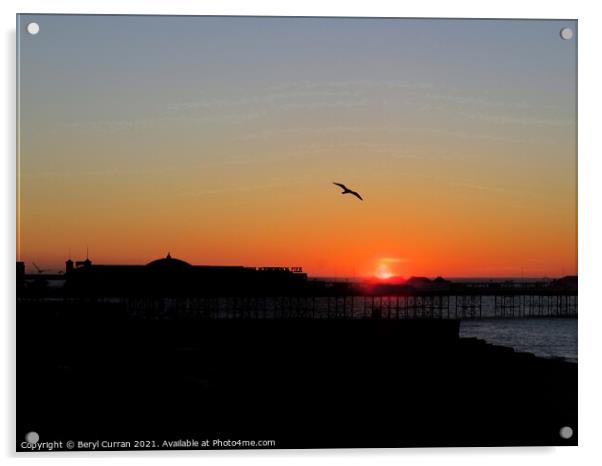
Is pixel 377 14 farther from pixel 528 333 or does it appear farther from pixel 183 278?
pixel 528 333

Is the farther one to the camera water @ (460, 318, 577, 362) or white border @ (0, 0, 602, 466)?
water @ (460, 318, 577, 362)

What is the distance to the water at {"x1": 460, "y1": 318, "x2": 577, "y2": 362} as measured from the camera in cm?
3528

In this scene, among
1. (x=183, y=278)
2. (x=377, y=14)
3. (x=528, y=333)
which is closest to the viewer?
(x=377, y=14)

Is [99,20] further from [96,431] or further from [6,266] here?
[96,431]

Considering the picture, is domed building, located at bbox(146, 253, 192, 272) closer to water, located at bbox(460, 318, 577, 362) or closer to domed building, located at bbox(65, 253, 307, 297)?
domed building, located at bbox(65, 253, 307, 297)

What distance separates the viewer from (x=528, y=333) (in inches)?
1640

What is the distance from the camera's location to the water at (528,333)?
35281 millimetres

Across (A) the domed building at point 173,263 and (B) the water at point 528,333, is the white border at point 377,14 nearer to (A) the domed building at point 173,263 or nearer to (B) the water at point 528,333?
(A) the domed building at point 173,263

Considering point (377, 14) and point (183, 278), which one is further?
point (183, 278)

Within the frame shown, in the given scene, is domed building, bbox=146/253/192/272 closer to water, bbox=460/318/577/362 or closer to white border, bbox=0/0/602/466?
white border, bbox=0/0/602/466

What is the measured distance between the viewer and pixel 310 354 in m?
11.1

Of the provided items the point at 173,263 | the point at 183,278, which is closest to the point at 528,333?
the point at 183,278

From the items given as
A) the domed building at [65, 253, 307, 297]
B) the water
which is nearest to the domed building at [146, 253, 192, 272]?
the domed building at [65, 253, 307, 297]

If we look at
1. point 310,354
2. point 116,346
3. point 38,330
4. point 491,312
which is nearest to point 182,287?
point 310,354
